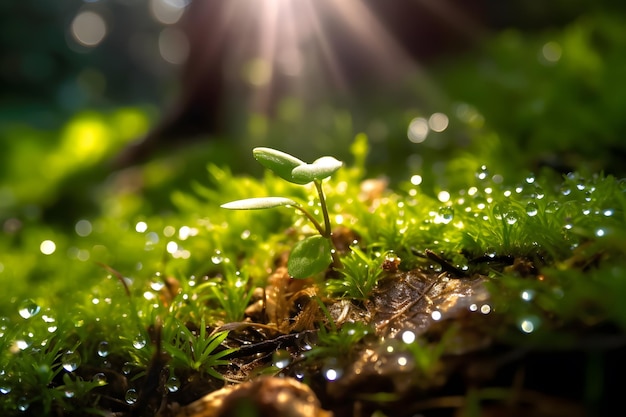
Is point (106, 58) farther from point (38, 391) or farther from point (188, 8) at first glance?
point (38, 391)

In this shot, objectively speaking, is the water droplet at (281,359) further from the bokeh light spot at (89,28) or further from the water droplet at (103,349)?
the bokeh light spot at (89,28)

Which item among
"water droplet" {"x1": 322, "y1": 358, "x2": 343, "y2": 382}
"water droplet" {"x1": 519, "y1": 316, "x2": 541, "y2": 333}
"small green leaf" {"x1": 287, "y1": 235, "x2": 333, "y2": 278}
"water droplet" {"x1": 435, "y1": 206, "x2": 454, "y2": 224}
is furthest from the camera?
"water droplet" {"x1": 435, "y1": 206, "x2": 454, "y2": 224}

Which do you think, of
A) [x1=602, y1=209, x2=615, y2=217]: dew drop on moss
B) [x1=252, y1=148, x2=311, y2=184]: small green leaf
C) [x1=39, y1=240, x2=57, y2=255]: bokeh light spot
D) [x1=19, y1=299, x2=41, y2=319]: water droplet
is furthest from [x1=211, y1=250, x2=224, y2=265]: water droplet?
[x1=39, y1=240, x2=57, y2=255]: bokeh light spot

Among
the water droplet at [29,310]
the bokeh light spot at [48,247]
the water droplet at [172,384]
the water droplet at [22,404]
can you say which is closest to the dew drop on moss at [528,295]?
the water droplet at [172,384]

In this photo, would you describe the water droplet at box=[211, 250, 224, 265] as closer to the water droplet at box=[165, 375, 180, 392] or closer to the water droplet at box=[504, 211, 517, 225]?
the water droplet at box=[165, 375, 180, 392]

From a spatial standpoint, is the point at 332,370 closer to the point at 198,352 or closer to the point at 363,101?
the point at 198,352

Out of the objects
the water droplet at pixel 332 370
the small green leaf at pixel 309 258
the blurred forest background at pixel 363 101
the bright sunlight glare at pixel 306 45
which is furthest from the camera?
the bright sunlight glare at pixel 306 45
